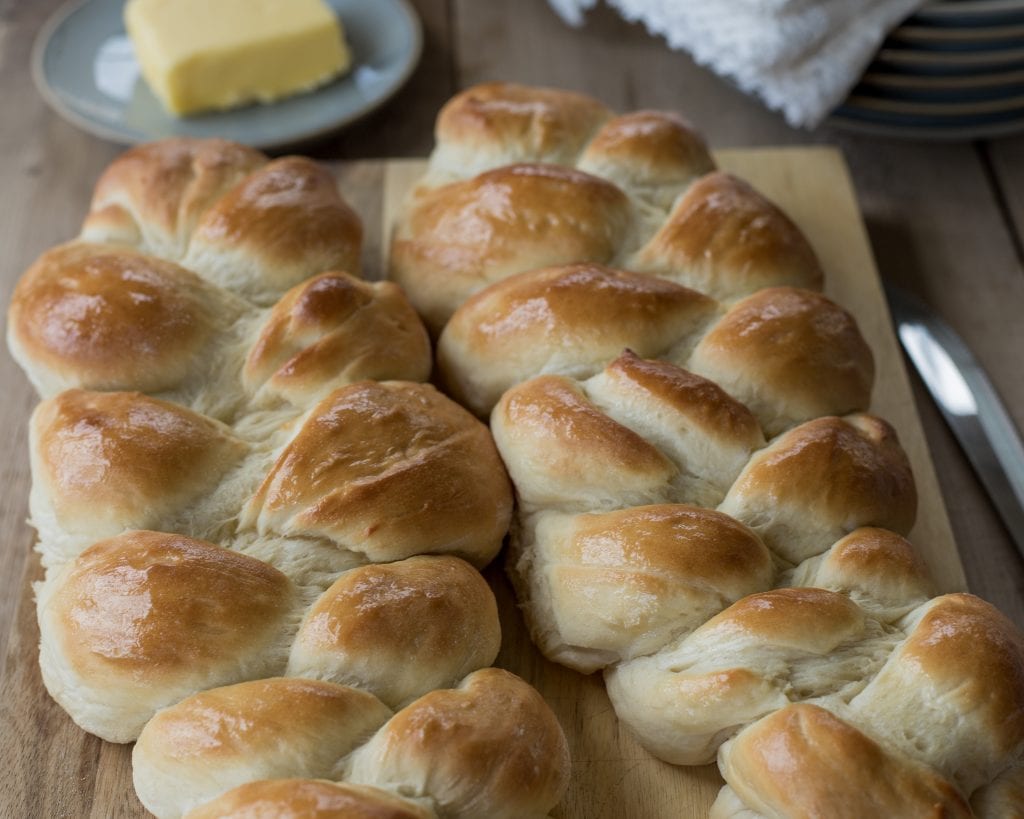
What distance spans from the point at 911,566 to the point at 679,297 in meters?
0.50

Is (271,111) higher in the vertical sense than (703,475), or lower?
lower

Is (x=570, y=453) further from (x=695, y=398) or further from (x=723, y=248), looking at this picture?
(x=723, y=248)

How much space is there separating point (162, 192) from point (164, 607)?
0.80 metres

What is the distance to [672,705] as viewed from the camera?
1.47 metres

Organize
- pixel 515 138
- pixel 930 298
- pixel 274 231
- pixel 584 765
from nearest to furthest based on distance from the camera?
pixel 584 765 < pixel 274 231 < pixel 515 138 < pixel 930 298

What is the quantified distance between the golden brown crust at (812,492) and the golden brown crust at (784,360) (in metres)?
0.08

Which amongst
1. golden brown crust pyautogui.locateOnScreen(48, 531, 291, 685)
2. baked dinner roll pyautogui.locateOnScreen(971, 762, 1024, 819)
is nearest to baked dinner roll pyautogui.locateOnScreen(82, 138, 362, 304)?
golden brown crust pyautogui.locateOnScreen(48, 531, 291, 685)

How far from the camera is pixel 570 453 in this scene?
63.7 inches

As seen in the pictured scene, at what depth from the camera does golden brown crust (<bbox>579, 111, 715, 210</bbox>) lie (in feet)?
6.66

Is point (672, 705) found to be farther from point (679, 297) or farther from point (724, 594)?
point (679, 297)

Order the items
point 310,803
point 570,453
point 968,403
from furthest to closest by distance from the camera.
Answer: point 968,403 → point 570,453 → point 310,803

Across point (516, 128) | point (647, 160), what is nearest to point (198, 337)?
point (516, 128)

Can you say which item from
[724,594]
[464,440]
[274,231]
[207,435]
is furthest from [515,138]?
[724,594]

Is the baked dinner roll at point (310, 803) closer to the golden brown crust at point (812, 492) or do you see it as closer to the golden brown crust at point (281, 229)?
the golden brown crust at point (812, 492)
